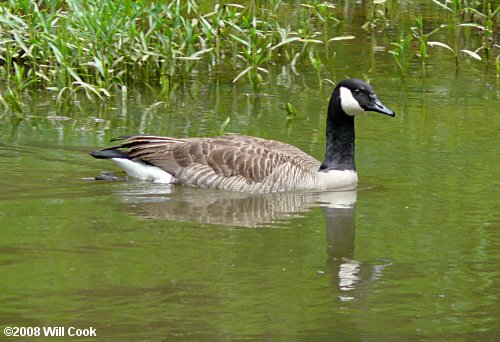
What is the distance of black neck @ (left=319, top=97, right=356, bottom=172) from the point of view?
11148 millimetres

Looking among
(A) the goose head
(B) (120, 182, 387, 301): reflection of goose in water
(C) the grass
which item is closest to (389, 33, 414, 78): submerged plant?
(C) the grass

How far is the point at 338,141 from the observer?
37.1 ft

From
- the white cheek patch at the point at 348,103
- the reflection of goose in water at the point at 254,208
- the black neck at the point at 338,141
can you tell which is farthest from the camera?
the white cheek patch at the point at 348,103

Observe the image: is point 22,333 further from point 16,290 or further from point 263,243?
point 263,243

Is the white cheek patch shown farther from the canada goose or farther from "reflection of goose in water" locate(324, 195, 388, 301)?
"reflection of goose in water" locate(324, 195, 388, 301)

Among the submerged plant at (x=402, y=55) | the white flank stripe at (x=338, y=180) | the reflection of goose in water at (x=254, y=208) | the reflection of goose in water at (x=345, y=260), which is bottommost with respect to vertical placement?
the reflection of goose in water at (x=345, y=260)

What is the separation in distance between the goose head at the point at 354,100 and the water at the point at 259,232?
2.11 ft

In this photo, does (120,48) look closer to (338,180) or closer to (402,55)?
(402,55)

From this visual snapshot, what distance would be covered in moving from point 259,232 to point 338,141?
223 centimetres

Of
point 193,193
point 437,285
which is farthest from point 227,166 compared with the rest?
point 437,285

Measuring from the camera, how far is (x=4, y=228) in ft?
30.4

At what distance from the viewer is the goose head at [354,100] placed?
11211 mm

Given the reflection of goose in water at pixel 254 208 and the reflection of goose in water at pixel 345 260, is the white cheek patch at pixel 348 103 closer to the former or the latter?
the reflection of goose in water at pixel 254 208

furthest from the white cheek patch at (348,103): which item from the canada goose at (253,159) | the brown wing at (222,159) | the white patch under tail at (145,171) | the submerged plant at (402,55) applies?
the submerged plant at (402,55)
